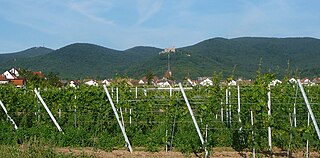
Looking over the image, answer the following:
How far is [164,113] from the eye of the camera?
12703 millimetres

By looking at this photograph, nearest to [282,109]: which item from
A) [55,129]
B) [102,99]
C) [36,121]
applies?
[102,99]

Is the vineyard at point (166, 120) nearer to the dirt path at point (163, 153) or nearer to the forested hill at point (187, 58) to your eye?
the dirt path at point (163, 153)

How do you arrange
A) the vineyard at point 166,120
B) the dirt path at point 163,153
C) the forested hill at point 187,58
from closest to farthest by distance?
Answer: 1. the vineyard at point 166,120
2. the dirt path at point 163,153
3. the forested hill at point 187,58

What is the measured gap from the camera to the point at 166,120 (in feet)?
38.3

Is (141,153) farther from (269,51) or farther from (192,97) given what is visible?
(269,51)

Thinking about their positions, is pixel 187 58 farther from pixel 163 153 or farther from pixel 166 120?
pixel 163 153

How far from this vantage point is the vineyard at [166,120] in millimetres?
9219

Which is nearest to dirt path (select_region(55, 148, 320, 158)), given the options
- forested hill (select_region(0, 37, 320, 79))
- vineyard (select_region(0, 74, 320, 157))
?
vineyard (select_region(0, 74, 320, 157))

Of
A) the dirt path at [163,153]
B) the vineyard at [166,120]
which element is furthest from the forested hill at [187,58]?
the dirt path at [163,153]

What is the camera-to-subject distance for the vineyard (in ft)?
30.2

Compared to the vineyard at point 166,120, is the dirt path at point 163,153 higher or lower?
lower

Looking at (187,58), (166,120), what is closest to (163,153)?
(166,120)

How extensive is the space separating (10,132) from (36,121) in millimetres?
1064

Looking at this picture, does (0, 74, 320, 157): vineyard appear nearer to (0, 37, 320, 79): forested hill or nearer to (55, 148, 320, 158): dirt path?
(55, 148, 320, 158): dirt path
